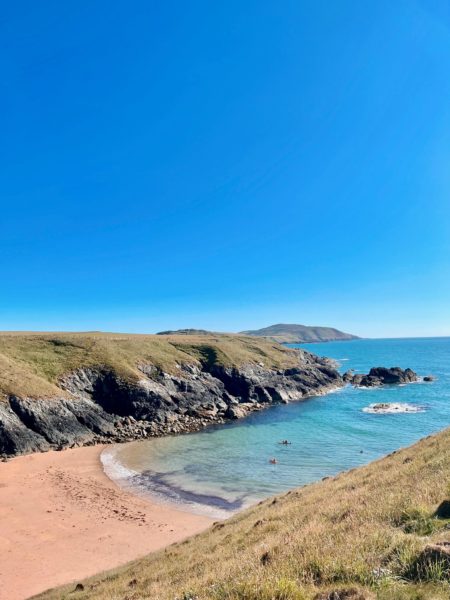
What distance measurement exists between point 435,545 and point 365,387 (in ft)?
324

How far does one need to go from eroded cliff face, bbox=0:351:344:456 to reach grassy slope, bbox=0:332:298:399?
205 centimetres

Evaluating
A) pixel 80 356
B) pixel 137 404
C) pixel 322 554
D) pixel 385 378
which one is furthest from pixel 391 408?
pixel 322 554

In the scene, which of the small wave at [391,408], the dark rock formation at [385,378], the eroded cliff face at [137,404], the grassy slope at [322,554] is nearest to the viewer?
the grassy slope at [322,554]

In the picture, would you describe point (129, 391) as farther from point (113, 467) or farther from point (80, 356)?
point (113, 467)

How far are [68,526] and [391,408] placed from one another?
58.9 meters

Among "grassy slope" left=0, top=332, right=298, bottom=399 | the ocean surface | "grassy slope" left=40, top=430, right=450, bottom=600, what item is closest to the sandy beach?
the ocean surface

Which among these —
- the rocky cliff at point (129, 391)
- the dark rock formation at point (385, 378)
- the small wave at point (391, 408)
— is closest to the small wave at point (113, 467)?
the rocky cliff at point (129, 391)

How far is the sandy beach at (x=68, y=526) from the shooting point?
71.5 feet

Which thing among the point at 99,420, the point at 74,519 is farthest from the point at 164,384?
the point at 74,519

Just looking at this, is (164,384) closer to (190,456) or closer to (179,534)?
(190,456)

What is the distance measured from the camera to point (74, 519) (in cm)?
2895

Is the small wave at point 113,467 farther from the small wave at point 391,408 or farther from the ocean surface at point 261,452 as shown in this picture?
the small wave at point 391,408

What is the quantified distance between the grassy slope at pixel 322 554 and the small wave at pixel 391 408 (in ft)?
169

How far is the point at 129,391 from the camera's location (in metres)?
63.4
